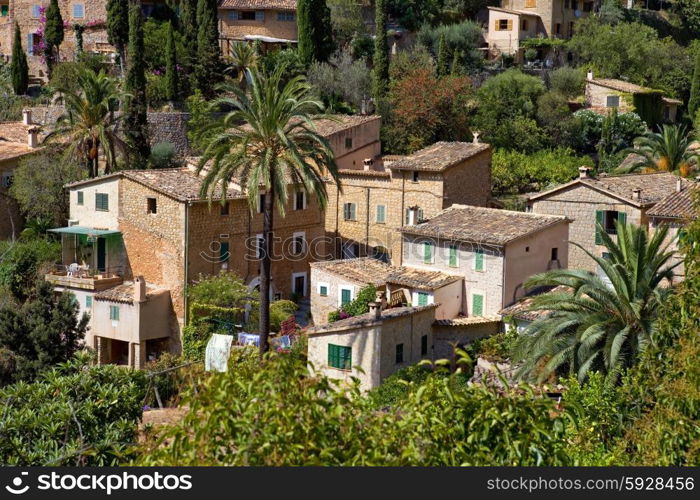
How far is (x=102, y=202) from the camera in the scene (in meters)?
42.1

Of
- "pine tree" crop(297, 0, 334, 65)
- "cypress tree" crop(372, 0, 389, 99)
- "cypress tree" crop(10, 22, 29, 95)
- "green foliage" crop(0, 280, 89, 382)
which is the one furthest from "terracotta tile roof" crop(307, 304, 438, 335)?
"cypress tree" crop(10, 22, 29, 95)

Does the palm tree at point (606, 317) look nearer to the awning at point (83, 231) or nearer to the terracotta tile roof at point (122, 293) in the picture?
the terracotta tile roof at point (122, 293)

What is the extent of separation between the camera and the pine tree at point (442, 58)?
59.7 m

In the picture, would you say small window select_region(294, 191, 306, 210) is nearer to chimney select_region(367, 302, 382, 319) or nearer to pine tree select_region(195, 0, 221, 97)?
chimney select_region(367, 302, 382, 319)

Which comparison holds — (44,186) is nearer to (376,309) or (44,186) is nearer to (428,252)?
Result: (428,252)

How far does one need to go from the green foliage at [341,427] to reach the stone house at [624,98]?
4675cm

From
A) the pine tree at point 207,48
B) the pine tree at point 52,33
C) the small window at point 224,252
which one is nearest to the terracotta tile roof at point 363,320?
the small window at point 224,252

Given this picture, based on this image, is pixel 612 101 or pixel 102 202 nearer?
pixel 102 202

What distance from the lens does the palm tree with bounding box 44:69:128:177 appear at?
1779 inches

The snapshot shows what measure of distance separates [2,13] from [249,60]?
16860mm

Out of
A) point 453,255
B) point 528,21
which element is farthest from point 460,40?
point 453,255

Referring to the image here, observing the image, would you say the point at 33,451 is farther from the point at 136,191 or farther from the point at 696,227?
the point at 136,191

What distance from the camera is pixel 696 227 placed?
19.2m

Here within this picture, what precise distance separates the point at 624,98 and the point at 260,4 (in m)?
19.0
